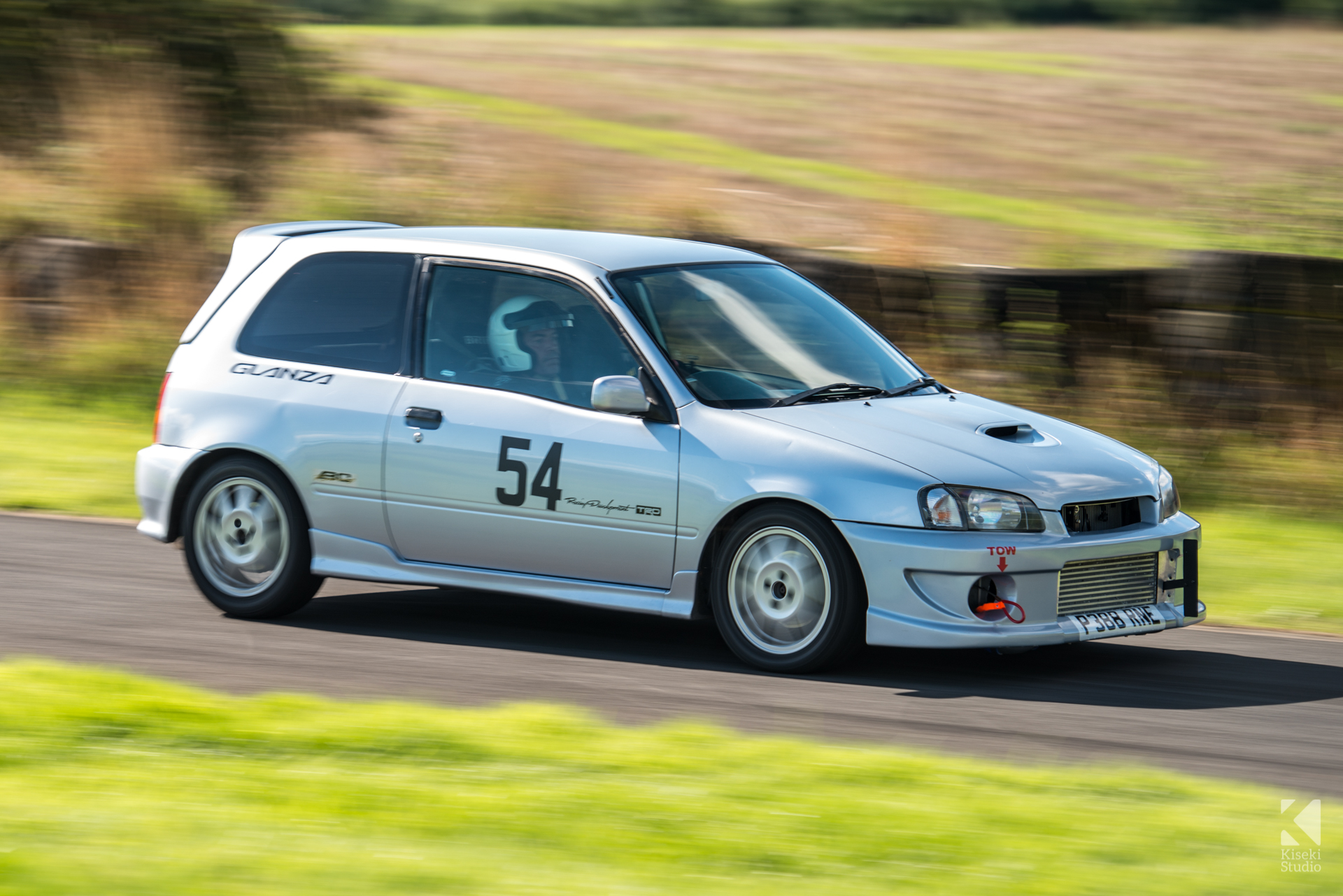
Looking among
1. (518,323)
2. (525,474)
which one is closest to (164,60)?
(518,323)

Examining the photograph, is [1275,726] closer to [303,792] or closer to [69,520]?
[303,792]

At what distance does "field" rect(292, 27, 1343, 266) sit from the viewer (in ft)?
49.3

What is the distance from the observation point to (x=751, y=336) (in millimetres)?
7625

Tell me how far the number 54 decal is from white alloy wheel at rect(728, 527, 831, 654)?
2.68 feet

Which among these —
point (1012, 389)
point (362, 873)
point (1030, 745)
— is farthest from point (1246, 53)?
point (362, 873)

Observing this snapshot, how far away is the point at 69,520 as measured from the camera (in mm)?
10703

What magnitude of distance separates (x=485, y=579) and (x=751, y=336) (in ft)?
4.93

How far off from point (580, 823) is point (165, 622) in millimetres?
3763

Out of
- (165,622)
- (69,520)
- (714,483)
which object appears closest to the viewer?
(714,483)

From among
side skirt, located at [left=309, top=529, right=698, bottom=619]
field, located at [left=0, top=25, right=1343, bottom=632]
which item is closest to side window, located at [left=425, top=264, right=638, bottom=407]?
side skirt, located at [left=309, top=529, right=698, bottom=619]

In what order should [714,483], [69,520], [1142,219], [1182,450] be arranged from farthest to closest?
1. [1142,219]
2. [1182,450]
3. [69,520]
4. [714,483]

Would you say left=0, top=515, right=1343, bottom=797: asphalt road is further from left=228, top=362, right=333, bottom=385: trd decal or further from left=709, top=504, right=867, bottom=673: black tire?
left=228, top=362, right=333, bottom=385: trd decal

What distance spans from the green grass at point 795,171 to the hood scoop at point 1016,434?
23.3 feet

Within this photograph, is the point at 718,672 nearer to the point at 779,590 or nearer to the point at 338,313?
the point at 779,590
